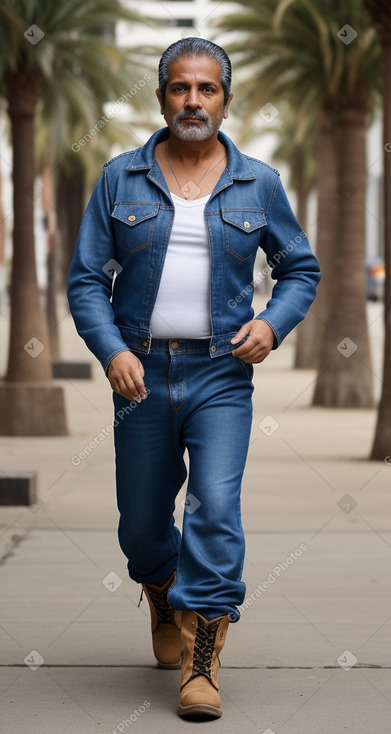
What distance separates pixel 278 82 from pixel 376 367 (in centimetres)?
574

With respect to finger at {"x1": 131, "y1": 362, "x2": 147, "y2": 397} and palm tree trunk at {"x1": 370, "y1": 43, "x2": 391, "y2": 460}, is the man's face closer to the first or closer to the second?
finger at {"x1": 131, "y1": 362, "x2": 147, "y2": 397}

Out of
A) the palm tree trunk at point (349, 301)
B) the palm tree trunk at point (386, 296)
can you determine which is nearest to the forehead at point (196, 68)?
the palm tree trunk at point (386, 296)

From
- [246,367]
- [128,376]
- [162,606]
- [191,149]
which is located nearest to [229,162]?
[191,149]

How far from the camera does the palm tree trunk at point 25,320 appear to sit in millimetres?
13812

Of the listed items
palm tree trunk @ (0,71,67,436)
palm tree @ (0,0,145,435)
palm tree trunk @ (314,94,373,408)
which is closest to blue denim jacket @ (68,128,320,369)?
palm tree @ (0,0,145,435)

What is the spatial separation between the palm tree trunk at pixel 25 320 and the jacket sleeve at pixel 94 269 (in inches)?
363

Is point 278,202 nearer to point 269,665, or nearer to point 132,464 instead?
point 132,464

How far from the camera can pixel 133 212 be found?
14.7 feet

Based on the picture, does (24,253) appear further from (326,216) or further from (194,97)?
(194,97)

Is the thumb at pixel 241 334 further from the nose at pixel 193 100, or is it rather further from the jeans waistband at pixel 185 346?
the nose at pixel 193 100

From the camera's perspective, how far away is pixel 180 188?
14.9 feet

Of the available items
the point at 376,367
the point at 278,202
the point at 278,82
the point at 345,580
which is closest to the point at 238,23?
the point at 278,82

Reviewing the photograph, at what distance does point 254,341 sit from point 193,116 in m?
0.69

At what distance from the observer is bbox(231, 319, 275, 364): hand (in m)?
4.39
